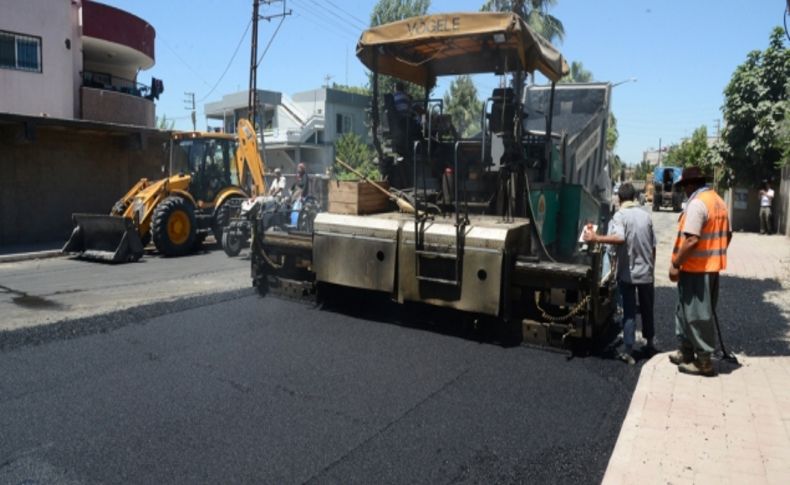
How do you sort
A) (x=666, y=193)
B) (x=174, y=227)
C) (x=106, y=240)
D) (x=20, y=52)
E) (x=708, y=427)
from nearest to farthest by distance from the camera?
(x=708, y=427) < (x=106, y=240) < (x=174, y=227) < (x=20, y=52) < (x=666, y=193)

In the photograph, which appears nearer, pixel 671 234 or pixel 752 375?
pixel 752 375

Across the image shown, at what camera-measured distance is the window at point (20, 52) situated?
1558cm

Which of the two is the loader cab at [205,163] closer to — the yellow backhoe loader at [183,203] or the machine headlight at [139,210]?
the yellow backhoe loader at [183,203]

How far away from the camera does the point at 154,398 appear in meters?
4.36

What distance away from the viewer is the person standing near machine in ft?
16.4

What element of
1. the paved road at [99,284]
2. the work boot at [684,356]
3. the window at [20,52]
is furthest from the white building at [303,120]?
the work boot at [684,356]

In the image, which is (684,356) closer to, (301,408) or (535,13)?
(301,408)

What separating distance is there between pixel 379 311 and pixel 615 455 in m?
3.49

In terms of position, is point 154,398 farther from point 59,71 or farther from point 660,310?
point 59,71

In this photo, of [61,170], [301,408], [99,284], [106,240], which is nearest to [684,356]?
[301,408]

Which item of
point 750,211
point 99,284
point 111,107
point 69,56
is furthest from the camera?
point 750,211

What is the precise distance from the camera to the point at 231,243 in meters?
12.1

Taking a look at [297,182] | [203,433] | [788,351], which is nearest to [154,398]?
[203,433]

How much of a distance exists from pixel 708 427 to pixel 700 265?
1.45 meters
